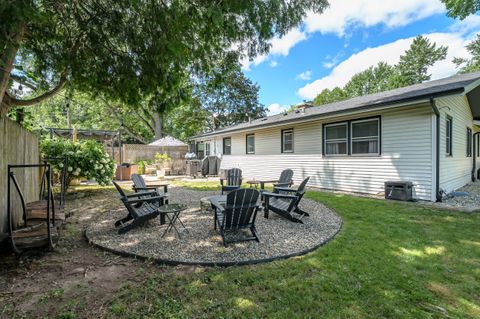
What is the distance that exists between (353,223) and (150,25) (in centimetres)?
520

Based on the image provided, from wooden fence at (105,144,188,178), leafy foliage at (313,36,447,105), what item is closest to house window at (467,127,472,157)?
wooden fence at (105,144,188,178)

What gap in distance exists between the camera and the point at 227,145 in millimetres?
16078

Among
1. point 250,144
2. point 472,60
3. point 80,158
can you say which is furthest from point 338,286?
point 472,60

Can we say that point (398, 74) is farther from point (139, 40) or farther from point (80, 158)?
point (80, 158)

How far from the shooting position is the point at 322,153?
9.46 m

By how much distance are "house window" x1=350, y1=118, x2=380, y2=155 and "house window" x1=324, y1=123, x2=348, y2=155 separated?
11.9 inches

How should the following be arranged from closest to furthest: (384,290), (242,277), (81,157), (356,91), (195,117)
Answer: (384,290) < (242,277) < (81,157) < (195,117) < (356,91)

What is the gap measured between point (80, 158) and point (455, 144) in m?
12.6

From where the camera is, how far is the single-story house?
671 centimetres

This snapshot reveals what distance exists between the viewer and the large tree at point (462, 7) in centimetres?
1071

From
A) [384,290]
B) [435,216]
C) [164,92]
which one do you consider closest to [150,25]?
[164,92]

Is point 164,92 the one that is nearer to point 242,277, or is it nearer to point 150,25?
point 150,25

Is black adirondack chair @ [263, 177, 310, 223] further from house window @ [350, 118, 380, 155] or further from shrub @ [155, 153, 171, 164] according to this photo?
shrub @ [155, 153, 171, 164]

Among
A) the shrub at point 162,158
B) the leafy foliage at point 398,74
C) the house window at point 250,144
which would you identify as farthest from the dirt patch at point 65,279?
the leafy foliage at point 398,74
